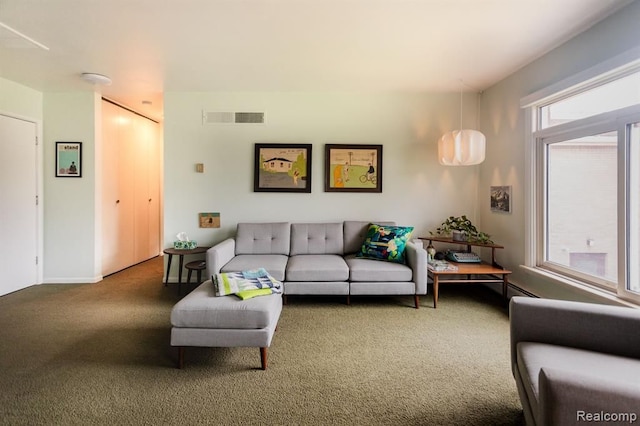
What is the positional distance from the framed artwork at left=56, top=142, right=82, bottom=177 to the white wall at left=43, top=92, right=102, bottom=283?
51 mm

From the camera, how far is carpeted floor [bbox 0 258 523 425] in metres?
1.56

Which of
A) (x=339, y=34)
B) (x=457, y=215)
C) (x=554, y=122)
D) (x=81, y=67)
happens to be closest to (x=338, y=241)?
(x=457, y=215)

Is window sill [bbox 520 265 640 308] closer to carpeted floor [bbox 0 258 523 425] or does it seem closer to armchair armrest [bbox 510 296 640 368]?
carpeted floor [bbox 0 258 523 425]

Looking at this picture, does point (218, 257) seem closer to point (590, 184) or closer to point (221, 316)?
point (221, 316)

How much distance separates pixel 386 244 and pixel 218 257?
5.85 feet

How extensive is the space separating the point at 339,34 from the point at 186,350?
9.07ft

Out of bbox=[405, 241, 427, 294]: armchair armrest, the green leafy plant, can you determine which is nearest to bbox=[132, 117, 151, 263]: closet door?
bbox=[405, 241, 427, 294]: armchair armrest

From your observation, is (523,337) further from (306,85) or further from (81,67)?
(81,67)

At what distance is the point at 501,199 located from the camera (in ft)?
11.4

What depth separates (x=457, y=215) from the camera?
394 centimetres

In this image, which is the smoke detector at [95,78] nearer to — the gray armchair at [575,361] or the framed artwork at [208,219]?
the framed artwork at [208,219]

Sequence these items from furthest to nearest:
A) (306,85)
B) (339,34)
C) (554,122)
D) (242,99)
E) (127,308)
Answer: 1. (242,99)
2. (306,85)
3. (127,308)
4. (554,122)
5. (339,34)

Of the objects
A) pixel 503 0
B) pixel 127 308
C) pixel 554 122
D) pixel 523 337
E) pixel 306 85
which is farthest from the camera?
pixel 306 85

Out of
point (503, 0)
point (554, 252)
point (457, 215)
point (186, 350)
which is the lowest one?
point (186, 350)
